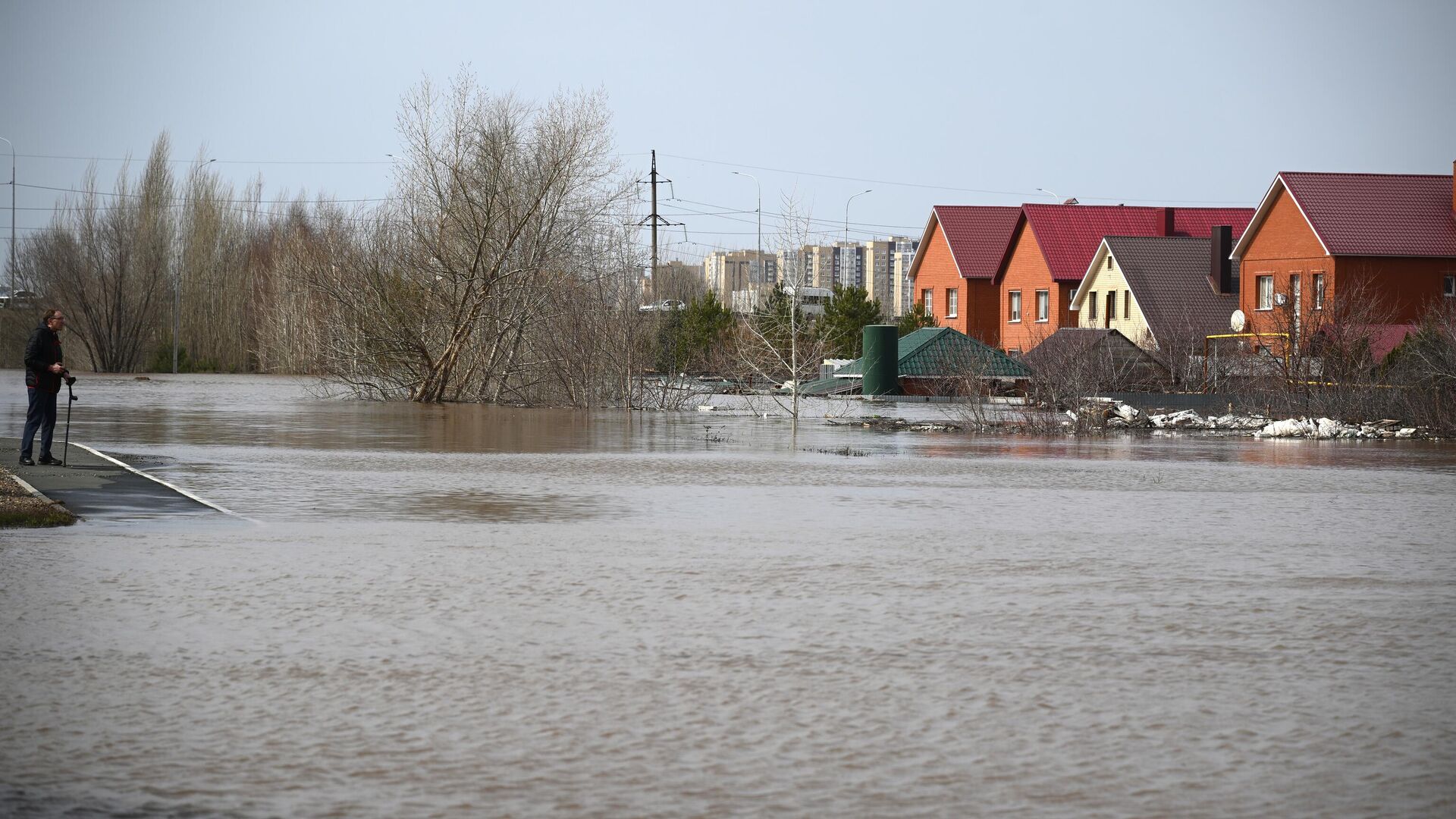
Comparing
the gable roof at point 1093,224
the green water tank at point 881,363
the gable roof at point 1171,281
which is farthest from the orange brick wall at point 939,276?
the green water tank at point 881,363

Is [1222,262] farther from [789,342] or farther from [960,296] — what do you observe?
[789,342]

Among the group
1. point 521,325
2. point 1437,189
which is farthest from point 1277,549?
point 1437,189

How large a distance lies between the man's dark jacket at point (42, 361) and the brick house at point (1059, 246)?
53.6m

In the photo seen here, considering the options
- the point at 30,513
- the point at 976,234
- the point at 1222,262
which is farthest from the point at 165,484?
the point at 976,234

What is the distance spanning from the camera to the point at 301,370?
270 ft

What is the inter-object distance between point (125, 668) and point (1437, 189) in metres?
55.9

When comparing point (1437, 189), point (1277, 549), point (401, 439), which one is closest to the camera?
point (1277, 549)

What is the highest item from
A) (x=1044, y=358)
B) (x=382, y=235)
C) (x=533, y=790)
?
(x=382, y=235)

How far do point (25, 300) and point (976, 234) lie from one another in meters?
63.6

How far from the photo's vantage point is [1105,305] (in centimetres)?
6366

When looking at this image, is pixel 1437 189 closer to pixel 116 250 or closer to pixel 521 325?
pixel 521 325

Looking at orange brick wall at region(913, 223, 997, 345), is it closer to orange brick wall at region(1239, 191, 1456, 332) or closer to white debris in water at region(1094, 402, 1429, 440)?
orange brick wall at region(1239, 191, 1456, 332)

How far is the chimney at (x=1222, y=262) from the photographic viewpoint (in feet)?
198

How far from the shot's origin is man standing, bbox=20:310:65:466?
686 inches
